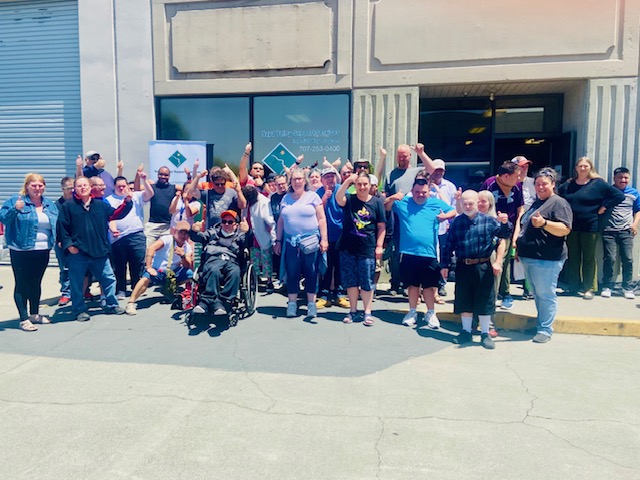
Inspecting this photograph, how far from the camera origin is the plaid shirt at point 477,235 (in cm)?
575

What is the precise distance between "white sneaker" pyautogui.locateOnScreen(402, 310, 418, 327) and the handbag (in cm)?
150

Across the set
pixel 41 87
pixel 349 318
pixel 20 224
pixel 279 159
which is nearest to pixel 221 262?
pixel 349 318

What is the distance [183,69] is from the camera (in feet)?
33.8

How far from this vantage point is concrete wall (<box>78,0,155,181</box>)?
10500 millimetres

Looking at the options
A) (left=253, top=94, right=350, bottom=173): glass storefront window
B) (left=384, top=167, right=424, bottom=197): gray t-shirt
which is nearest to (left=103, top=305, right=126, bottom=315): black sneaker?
(left=384, top=167, right=424, bottom=197): gray t-shirt

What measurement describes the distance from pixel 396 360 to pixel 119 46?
357 inches

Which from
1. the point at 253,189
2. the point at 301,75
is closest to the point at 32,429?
the point at 253,189

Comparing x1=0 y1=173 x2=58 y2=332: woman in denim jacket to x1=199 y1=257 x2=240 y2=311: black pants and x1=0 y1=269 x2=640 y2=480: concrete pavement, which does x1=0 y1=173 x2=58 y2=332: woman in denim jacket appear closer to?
x1=0 y1=269 x2=640 y2=480: concrete pavement

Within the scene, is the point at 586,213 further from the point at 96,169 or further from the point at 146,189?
the point at 96,169

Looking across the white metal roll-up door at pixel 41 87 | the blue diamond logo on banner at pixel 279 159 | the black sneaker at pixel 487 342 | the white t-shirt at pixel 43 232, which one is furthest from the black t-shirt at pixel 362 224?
the white metal roll-up door at pixel 41 87

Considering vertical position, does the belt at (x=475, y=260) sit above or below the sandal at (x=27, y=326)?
above

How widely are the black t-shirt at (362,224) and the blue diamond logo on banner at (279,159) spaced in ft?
12.9

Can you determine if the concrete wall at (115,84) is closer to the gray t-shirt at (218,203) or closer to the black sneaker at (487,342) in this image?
the gray t-shirt at (218,203)

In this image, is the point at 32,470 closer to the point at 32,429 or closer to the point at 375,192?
the point at 32,429
